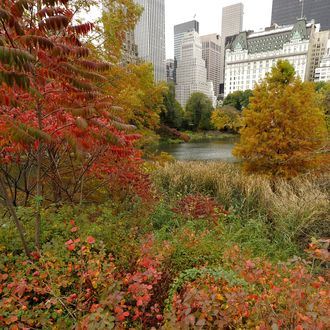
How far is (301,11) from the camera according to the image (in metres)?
133

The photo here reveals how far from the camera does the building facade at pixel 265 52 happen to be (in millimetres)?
82875

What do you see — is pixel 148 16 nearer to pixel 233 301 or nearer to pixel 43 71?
pixel 43 71

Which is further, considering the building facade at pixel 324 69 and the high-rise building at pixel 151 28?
the building facade at pixel 324 69

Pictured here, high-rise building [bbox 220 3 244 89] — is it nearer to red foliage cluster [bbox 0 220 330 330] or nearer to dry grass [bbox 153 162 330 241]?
dry grass [bbox 153 162 330 241]

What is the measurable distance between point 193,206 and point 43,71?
379 centimetres

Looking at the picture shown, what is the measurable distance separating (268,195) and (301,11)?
6812 inches

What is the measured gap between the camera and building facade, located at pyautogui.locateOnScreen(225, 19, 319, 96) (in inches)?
3263

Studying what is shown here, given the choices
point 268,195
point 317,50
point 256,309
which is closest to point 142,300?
point 256,309

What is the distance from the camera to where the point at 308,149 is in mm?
7582

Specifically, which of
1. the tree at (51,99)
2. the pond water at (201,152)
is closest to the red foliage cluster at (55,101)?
the tree at (51,99)

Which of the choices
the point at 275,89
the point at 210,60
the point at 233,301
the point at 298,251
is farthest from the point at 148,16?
the point at 210,60

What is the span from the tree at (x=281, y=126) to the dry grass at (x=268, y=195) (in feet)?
3.04

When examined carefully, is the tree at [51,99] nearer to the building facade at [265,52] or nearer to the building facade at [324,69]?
the building facade at [265,52]

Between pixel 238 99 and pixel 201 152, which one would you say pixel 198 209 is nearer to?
pixel 201 152
